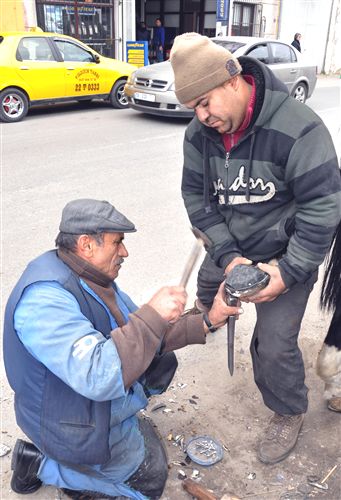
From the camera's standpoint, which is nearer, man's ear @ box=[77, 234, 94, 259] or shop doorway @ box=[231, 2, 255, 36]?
man's ear @ box=[77, 234, 94, 259]

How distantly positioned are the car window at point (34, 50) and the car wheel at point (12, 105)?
61 cm

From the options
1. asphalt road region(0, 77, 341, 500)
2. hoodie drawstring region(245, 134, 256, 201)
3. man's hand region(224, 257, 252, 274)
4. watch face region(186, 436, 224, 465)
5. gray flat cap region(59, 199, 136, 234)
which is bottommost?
asphalt road region(0, 77, 341, 500)

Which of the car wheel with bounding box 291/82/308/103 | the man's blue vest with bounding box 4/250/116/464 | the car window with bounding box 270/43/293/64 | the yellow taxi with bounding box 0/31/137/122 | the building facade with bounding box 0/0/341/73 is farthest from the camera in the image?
the building facade with bounding box 0/0/341/73

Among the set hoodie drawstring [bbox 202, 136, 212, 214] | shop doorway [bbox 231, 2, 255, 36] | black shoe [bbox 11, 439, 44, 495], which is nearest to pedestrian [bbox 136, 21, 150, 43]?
shop doorway [bbox 231, 2, 255, 36]

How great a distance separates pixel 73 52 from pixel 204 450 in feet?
29.3

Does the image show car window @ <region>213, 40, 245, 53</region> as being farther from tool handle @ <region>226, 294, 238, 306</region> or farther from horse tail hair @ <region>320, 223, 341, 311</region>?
tool handle @ <region>226, 294, 238, 306</region>

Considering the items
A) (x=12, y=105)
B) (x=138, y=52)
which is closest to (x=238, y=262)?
(x=12, y=105)

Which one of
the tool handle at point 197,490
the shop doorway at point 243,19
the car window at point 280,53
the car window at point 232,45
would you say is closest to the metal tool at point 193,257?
the tool handle at point 197,490

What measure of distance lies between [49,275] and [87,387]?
1.33ft

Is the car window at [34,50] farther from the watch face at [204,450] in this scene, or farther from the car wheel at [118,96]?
the watch face at [204,450]

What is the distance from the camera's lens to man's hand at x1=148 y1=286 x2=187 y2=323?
1.75 meters

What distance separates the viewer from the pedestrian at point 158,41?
1817cm

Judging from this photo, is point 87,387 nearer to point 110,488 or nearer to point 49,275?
point 49,275

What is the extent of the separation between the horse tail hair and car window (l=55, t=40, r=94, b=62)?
27.3ft
